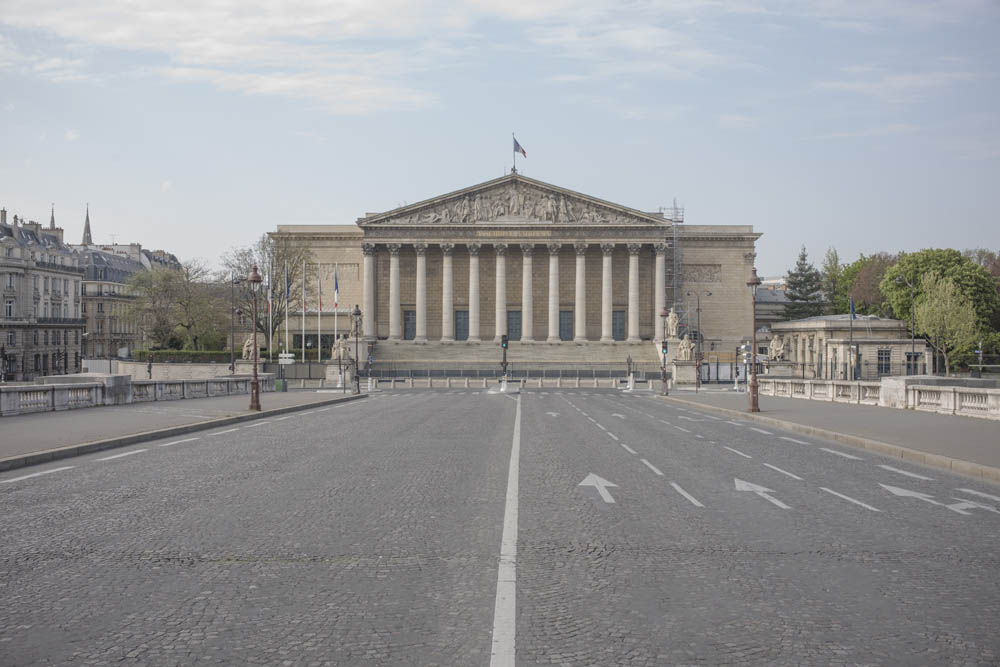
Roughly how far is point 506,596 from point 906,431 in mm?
17970

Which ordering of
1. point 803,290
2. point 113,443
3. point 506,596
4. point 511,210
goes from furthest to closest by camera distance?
point 803,290
point 511,210
point 113,443
point 506,596

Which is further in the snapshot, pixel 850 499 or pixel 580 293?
pixel 580 293

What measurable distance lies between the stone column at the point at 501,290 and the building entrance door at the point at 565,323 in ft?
21.5

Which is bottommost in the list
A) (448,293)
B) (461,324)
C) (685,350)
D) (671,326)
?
(685,350)

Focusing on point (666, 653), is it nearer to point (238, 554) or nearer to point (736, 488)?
point (238, 554)

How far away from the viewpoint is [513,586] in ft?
23.9

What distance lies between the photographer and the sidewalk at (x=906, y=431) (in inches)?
634

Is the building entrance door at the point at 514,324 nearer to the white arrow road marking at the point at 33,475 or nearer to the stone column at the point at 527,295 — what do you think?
the stone column at the point at 527,295

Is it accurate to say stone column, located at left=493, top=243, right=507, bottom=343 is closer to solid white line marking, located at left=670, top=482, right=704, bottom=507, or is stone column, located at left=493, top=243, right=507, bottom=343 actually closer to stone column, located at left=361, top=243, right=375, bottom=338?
stone column, located at left=361, top=243, right=375, bottom=338

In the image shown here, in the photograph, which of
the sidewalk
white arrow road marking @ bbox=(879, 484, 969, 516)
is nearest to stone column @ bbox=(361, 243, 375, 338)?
the sidewalk

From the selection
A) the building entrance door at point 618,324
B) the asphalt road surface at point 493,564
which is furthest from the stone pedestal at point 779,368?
the asphalt road surface at point 493,564

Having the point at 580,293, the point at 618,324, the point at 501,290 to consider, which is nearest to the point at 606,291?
the point at 580,293

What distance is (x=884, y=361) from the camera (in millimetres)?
78688

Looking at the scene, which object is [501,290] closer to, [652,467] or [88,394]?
[88,394]
